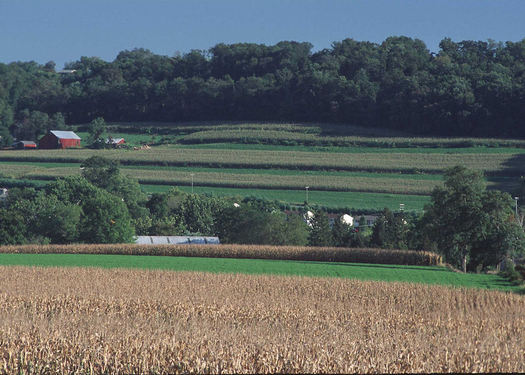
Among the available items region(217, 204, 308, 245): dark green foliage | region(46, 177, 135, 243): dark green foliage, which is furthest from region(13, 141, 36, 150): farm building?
region(217, 204, 308, 245): dark green foliage

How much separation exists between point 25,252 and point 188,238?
2236cm

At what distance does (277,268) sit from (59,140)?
319ft

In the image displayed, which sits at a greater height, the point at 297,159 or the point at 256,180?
the point at 297,159

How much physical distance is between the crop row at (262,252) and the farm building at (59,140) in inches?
3036

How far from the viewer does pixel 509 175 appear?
107m

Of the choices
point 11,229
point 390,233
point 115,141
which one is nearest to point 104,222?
point 11,229

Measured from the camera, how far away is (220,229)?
289ft

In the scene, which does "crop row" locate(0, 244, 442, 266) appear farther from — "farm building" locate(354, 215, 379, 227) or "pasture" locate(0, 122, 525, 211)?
"pasture" locate(0, 122, 525, 211)

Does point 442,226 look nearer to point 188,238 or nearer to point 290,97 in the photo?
point 188,238

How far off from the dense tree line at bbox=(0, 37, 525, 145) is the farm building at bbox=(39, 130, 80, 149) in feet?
25.8

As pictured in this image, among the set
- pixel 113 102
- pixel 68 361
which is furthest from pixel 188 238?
pixel 113 102

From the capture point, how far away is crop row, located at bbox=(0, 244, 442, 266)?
61969mm

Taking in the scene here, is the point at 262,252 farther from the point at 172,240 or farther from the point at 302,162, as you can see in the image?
the point at 302,162

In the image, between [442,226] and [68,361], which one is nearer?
[68,361]
